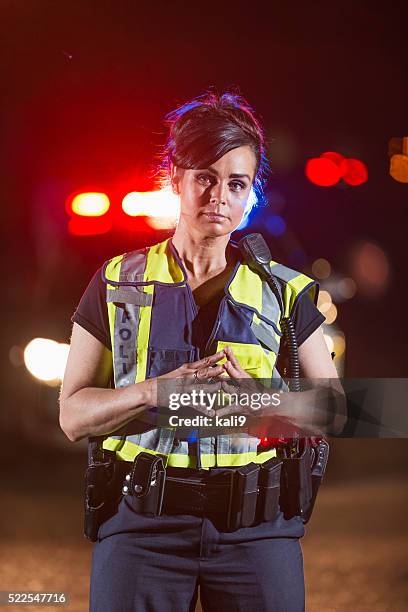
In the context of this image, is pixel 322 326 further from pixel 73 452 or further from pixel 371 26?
pixel 73 452

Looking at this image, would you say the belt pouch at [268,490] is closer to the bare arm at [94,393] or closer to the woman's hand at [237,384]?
the woman's hand at [237,384]

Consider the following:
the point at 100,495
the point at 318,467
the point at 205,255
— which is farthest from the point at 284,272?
the point at 100,495

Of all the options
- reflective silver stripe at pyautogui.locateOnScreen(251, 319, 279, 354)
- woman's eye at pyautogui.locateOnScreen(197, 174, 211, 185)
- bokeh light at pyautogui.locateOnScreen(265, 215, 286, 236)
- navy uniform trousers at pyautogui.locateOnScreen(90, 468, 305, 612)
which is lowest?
navy uniform trousers at pyautogui.locateOnScreen(90, 468, 305, 612)

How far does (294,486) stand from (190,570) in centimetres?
40

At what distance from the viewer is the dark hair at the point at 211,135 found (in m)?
2.18

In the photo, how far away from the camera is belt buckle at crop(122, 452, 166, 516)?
1981mm

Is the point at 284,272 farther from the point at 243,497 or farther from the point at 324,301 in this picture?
the point at 243,497

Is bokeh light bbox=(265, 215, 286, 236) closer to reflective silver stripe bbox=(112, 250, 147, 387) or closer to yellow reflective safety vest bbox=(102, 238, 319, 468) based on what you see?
yellow reflective safety vest bbox=(102, 238, 319, 468)

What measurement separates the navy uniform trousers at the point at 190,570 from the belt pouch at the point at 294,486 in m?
0.14

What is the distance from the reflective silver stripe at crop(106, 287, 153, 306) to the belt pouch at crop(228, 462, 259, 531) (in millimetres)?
560

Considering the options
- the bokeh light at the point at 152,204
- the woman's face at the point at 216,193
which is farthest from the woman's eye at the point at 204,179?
the bokeh light at the point at 152,204

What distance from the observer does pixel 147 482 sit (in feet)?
6.53

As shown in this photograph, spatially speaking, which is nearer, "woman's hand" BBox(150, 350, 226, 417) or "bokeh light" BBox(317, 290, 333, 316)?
"woman's hand" BBox(150, 350, 226, 417)

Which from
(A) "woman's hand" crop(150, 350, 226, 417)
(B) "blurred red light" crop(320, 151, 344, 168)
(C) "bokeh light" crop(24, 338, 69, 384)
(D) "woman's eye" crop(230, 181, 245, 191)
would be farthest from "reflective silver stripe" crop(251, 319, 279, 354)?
(B) "blurred red light" crop(320, 151, 344, 168)
